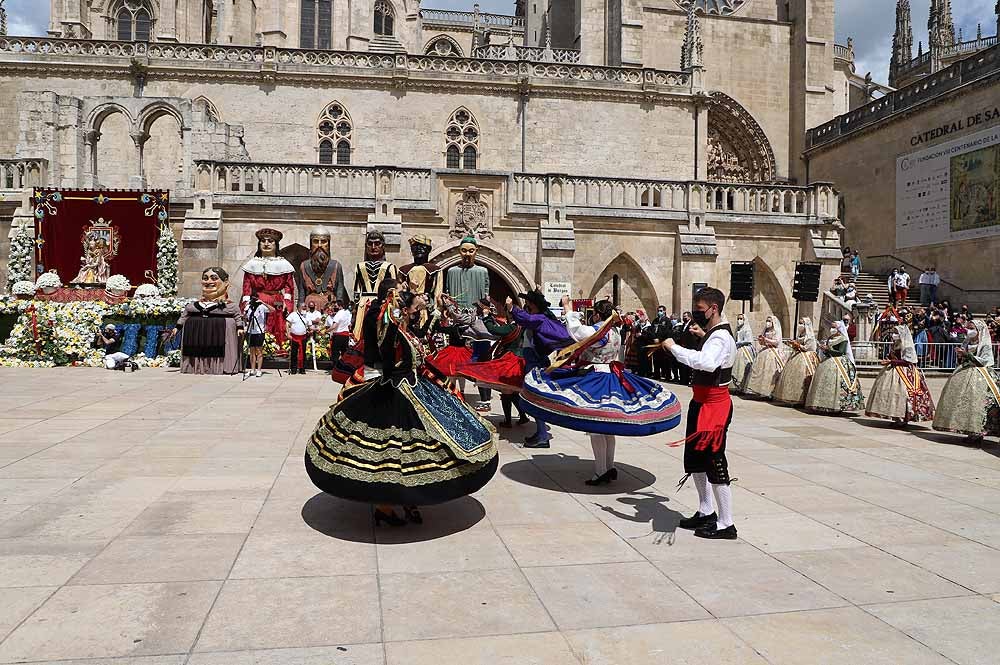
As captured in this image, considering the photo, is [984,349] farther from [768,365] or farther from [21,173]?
[21,173]

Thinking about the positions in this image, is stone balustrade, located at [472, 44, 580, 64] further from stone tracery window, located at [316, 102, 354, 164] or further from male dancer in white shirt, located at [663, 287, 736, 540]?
male dancer in white shirt, located at [663, 287, 736, 540]

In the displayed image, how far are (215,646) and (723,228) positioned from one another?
20000 mm

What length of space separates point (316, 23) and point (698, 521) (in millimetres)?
35842

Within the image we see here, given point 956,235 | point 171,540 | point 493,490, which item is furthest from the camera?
point 956,235

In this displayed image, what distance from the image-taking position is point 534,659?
309cm

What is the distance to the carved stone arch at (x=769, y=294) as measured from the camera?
21.1 meters

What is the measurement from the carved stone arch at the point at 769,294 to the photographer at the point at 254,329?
14.9 meters

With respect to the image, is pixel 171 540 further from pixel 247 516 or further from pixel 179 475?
pixel 179 475

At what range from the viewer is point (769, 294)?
21.5 meters

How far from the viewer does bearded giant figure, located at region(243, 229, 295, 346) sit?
15.3m

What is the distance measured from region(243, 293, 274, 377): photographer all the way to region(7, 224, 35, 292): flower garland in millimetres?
8884

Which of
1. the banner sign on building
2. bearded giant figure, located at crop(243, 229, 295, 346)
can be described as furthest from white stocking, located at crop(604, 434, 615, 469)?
the banner sign on building

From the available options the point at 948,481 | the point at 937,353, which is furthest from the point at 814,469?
the point at 937,353

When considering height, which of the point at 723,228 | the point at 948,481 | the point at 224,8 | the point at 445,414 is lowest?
the point at 948,481
